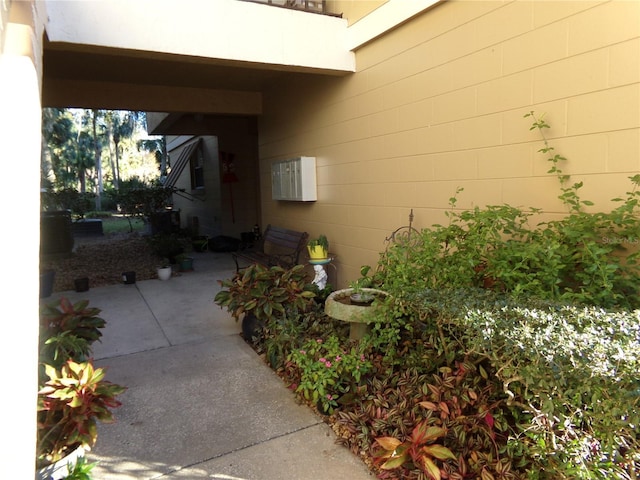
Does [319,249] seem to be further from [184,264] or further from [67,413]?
[184,264]

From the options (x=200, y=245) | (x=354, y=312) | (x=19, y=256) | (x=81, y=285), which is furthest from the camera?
(x=200, y=245)

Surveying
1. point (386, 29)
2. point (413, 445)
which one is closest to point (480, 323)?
point (413, 445)

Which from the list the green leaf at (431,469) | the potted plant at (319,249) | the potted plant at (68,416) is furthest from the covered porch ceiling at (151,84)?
the green leaf at (431,469)

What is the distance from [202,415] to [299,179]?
328 centimetres

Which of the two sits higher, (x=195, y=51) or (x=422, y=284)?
(x=195, y=51)

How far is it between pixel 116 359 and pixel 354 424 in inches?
94.5

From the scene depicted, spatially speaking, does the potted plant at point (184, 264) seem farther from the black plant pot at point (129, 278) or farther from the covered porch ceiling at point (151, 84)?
the covered porch ceiling at point (151, 84)

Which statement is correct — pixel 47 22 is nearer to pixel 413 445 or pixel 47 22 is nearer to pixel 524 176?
pixel 524 176

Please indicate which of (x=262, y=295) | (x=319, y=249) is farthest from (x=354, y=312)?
(x=319, y=249)

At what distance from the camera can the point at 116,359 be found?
3945 mm

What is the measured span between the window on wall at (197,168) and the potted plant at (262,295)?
29.1ft

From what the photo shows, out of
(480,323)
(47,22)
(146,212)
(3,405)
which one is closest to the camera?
(3,405)

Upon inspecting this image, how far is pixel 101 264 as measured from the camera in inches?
333

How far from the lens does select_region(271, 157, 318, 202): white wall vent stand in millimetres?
5523
